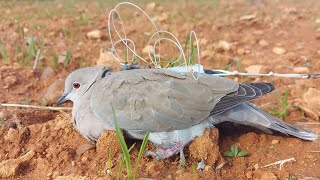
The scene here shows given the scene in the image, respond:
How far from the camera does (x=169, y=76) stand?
3199 millimetres

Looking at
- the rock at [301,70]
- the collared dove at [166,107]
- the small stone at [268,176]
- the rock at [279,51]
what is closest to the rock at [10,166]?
the collared dove at [166,107]

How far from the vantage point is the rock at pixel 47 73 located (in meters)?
4.64

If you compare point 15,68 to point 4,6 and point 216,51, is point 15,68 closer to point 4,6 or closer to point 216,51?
point 216,51

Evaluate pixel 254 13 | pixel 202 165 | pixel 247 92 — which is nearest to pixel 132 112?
pixel 202 165

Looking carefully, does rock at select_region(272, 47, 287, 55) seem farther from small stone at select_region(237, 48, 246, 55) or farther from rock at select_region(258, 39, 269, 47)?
small stone at select_region(237, 48, 246, 55)

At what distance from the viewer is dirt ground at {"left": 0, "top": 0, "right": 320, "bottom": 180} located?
3.05 metres

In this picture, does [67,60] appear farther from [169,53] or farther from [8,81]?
[169,53]

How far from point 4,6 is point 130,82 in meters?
5.58

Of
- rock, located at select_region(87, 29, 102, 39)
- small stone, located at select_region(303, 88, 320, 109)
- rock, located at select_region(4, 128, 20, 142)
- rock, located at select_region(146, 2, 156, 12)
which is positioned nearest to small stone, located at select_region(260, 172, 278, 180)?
small stone, located at select_region(303, 88, 320, 109)

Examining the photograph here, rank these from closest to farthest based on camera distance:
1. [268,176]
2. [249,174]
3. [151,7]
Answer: [268,176]
[249,174]
[151,7]

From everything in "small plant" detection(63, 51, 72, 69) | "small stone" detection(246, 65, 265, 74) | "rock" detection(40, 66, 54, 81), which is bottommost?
"small stone" detection(246, 65, 265, 74)

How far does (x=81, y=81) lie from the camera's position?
11.5 ft

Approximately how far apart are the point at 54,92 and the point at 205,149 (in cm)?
178

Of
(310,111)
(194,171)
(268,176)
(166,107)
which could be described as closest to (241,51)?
(310,111)
